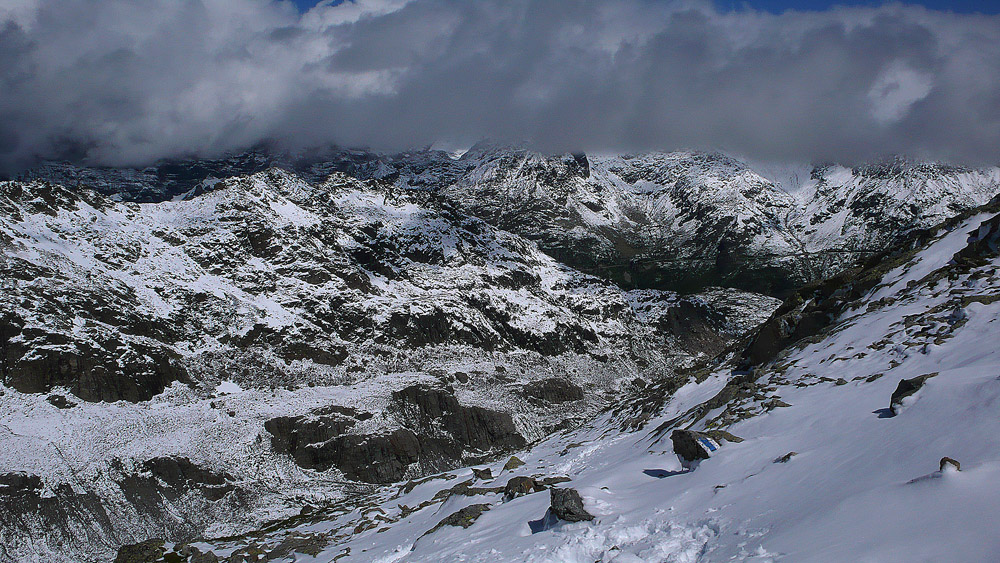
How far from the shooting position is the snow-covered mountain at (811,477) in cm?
953

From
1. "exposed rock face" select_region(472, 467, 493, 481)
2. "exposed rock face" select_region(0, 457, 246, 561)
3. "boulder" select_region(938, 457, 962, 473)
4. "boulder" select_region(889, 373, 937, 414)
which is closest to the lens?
"boulder" select_region(938, 457, 962, 473)

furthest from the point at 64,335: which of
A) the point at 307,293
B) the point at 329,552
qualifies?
the point at 329,552

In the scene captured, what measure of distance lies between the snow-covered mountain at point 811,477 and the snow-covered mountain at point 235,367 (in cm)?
6735

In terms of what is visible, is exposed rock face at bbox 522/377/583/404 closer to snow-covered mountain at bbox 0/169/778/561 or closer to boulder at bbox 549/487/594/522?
snow-covered mountain at bbox 0/169/778/561

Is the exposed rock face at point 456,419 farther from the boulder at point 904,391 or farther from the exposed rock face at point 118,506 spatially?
the boulder at point 904,391

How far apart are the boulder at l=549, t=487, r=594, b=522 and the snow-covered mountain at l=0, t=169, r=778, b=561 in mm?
85809

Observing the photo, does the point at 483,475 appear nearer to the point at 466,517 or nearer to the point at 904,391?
the point at 466,517

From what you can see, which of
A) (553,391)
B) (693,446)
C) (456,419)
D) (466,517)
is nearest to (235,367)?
(456,419)

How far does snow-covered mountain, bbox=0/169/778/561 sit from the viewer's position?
87.1m

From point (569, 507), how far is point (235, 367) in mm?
129033

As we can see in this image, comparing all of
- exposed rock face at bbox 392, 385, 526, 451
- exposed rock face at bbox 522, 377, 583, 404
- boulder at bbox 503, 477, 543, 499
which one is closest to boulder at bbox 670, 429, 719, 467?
boulder at bbox 503, 477, 543, 499

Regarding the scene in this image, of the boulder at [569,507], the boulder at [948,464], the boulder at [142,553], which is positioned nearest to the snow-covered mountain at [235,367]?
the boulder at [142,553]

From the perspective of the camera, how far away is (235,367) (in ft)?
419

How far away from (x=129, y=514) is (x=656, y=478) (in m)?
91.7
